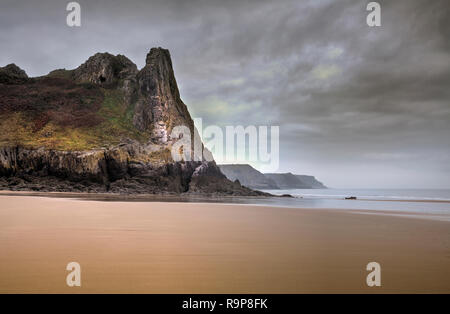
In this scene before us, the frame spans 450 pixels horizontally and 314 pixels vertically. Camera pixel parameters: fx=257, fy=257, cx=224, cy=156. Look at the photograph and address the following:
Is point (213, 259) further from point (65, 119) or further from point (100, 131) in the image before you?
point (65, 119)

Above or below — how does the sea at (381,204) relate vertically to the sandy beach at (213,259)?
below

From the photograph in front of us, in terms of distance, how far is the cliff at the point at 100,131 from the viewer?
39312 mm

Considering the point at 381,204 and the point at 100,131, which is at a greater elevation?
the point at 100,131

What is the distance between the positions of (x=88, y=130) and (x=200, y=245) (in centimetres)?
4889

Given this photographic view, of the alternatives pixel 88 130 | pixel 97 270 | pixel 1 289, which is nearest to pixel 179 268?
pixel 97 270

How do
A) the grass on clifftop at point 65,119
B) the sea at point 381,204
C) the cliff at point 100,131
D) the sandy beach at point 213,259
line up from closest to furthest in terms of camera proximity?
the sandy beach at point 213,259 < the sea at point 381,204 < the cliff at point 100,131 < the grass on clifftop at point 65,119

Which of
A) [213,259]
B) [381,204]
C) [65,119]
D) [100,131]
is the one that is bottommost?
[381,204]

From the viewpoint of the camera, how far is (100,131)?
48406mm

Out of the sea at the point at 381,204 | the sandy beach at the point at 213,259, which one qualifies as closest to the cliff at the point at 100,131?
the sea at the point at 381,204

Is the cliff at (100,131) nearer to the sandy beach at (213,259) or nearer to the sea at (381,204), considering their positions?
the sea at (381,204)

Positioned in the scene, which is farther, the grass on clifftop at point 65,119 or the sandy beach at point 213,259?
the grass on clifftop at point 65,119

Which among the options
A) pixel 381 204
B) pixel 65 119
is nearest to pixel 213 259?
pixel 381 204

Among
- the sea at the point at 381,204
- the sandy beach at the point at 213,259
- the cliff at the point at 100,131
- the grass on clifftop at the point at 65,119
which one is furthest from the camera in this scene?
the grass on clifftop at the point at 65,119

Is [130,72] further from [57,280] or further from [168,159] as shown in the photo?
[57,280]
